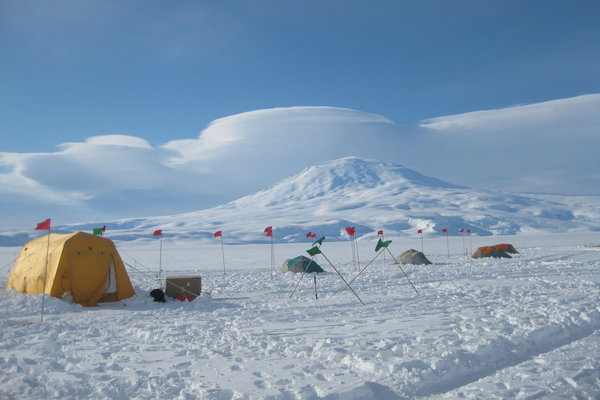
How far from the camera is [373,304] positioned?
490 inches

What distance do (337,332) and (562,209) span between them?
21458 centimetres

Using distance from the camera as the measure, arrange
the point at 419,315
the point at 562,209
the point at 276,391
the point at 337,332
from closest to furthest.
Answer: the point at 276,391
the point at 337,332
the point at 419,315
the point at 562,209

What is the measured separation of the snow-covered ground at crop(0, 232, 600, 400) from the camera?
5.74m

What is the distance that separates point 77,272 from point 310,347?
28.5ft

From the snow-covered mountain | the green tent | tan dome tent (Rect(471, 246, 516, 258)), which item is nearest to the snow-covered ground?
the green tent

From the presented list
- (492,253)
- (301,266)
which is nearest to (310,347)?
(301,266)

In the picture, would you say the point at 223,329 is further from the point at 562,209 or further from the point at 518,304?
the point at 562,209

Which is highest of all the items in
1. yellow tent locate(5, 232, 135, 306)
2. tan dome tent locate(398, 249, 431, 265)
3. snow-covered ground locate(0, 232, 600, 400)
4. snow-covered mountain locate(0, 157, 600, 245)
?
snow-covered mountain locate(0, 157, 600, 245)

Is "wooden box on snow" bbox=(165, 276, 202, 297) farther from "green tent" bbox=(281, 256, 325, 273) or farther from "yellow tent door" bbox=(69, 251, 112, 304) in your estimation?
"green tent" bbox=(281, 256, 325, 273)

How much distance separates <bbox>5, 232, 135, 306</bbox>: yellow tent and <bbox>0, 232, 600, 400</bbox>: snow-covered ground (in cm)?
54

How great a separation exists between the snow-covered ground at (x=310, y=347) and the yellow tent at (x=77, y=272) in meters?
0.54

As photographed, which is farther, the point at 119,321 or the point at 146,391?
the point at 119,321

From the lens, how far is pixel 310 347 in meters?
7.68

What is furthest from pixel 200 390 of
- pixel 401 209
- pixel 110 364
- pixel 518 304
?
pixel 401 209
